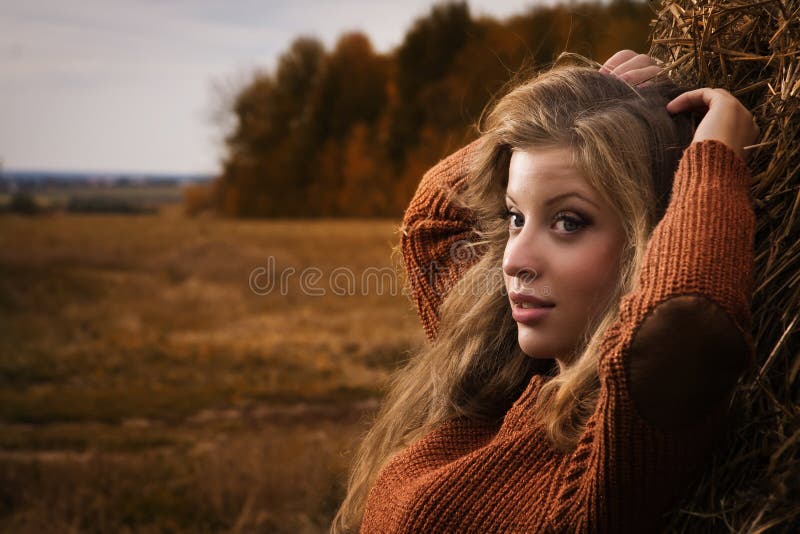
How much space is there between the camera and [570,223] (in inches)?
49.5

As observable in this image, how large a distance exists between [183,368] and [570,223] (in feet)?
16.1


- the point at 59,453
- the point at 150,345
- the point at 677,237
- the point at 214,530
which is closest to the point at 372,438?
the point at 677,237

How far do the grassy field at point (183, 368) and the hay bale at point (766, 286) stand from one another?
1.03m

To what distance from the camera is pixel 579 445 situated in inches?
46.3

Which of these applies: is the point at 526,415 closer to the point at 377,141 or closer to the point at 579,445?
the point at 579,445

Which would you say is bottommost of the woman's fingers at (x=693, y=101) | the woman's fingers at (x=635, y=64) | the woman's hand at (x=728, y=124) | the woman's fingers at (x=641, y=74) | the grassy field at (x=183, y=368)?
the grassy field at (x=183, y=368)

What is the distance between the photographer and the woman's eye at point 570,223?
49.4 inches

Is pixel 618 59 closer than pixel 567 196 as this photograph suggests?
No

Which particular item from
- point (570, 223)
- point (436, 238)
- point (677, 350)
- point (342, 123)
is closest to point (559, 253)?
point (570, 223)

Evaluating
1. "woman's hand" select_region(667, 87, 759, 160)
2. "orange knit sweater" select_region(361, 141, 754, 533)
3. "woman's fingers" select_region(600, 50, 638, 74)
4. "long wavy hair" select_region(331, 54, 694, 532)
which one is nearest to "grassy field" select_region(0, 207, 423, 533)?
"long wavy hair" select_region(331, 54, 694, 532)

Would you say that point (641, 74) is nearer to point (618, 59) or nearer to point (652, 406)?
point (618, 59)

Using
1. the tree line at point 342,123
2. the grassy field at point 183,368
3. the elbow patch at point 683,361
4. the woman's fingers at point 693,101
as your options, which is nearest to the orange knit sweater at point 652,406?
the elbow patch at point 683,361

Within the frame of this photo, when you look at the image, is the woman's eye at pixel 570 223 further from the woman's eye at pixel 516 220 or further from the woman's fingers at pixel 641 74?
the woman's fingers at pixel 641 74

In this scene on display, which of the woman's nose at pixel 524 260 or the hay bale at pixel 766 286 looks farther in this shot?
the woman's nose at pixel 524 260
